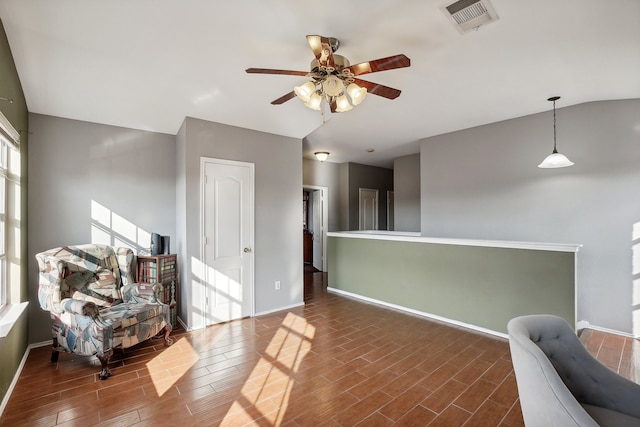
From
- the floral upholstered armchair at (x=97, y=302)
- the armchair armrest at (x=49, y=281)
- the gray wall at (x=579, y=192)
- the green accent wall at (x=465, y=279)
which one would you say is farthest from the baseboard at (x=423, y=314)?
the armchair armrest at (x=49, y=281)

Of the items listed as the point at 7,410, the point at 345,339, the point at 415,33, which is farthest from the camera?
the point at 345,339

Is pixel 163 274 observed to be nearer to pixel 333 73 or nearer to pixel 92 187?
pixel 92 187

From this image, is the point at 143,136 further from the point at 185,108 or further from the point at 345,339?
the point at 345,339

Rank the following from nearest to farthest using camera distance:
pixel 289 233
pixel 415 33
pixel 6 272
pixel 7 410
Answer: pixel 7 410
pixel 415 33
pixel 6 272
pixel 289 233

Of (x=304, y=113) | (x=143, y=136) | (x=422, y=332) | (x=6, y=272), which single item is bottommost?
(x=422, y=332)

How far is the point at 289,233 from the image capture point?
457 centimetres

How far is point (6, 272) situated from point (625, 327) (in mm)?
6296

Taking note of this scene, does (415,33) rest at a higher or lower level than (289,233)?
higher

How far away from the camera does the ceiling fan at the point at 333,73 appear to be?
198cm

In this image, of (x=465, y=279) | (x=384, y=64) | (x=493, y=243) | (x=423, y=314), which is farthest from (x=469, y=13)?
(x=423, y=314)

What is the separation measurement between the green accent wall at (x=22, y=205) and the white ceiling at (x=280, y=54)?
5.7 inches

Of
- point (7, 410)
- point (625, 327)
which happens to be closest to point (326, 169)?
point (625, 327)

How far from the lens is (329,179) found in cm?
732

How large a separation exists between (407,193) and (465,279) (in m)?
3.23
